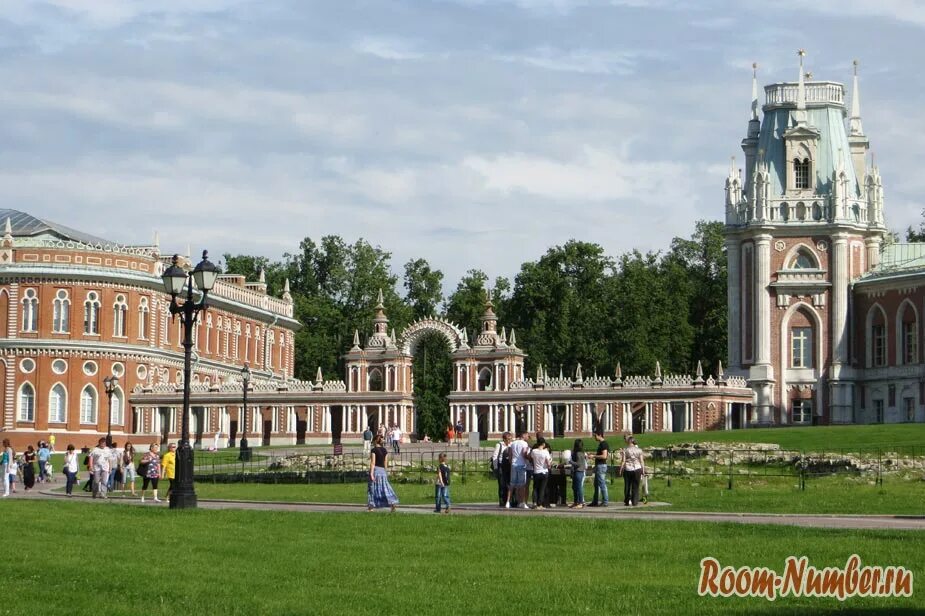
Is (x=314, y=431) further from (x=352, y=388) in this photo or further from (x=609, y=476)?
(x=609, y=476)

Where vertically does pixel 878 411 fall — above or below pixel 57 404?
below

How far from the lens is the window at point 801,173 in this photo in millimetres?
95375

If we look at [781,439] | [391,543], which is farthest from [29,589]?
[781,439]

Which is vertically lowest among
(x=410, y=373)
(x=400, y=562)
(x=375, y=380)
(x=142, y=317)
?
(x=400, y=562)

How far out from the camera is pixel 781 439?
224 feet

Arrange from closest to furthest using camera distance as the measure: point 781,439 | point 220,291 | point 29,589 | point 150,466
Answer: point 29,589, point 150,466, point 781,439, point 220,291

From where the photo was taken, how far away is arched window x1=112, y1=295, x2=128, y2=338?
9694 cm

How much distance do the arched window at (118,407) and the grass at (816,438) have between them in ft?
105

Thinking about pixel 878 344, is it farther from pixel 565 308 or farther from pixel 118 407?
pixel 118 407

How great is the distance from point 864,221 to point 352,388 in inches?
1218

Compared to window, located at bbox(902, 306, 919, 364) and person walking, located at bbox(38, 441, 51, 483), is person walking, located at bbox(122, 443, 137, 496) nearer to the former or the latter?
person walking, located at bbox(38, 441, 51, 483)

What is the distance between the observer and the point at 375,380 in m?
94.6

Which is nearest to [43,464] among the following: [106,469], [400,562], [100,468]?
[106,469]

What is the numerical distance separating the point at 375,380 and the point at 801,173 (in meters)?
27.4
